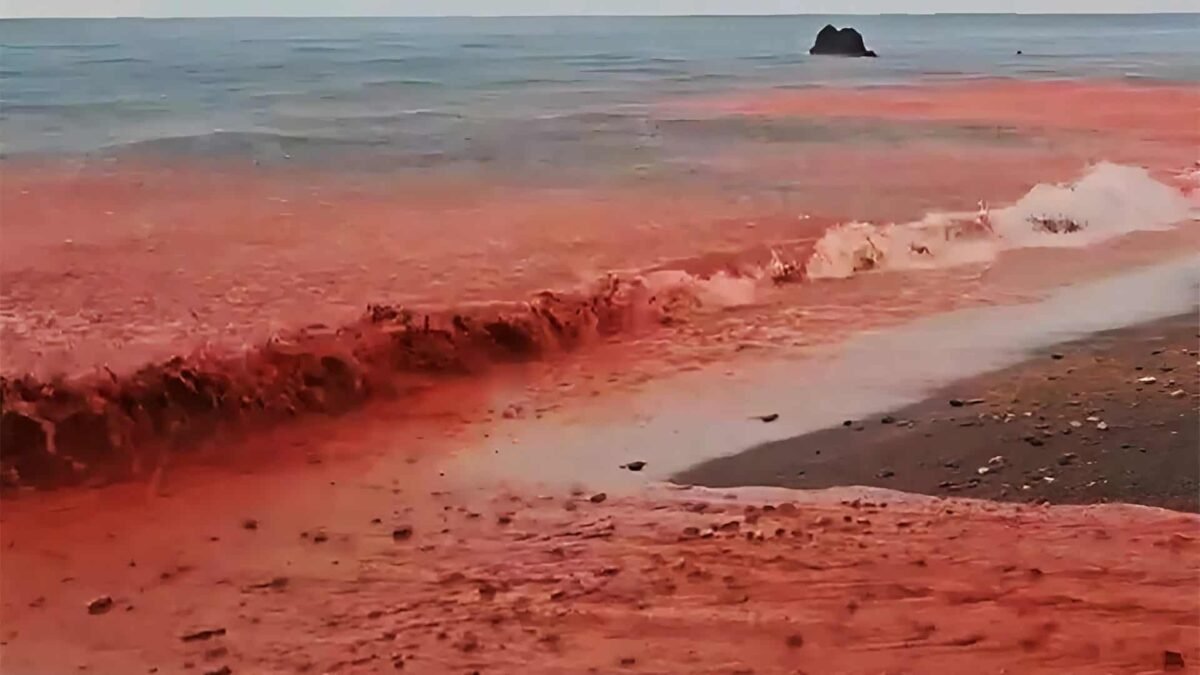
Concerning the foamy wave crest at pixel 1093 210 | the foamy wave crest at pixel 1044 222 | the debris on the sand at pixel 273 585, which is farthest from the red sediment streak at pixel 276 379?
the foamy wave crest at pixel 1093 210

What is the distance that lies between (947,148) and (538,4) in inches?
18.5

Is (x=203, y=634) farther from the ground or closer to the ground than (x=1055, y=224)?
closer to the ground

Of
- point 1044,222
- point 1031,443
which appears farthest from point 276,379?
point 1044,222

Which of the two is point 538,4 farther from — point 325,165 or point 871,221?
point 871,221

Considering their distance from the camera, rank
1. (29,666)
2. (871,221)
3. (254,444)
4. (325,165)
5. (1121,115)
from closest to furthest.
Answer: (29,666), (254,444), (325,165), (871,221), (1121,115)

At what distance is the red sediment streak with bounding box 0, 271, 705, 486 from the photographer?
89cm

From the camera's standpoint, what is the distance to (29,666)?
2.69 ft

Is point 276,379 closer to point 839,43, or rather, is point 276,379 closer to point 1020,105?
point 839,43

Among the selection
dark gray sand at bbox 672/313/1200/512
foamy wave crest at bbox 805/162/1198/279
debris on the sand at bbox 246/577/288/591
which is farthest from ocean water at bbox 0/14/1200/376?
debris on the sand at bbox 246/577/288/591

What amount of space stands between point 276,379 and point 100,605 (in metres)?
0.23

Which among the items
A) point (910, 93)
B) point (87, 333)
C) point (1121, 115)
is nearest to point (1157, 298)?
point (1121, 115)

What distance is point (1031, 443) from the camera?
1.08 meters

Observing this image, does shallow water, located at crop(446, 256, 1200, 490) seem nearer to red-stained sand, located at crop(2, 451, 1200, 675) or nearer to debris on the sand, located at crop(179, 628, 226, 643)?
red-stained sand, located at crop(2, 451, 1200, 675)

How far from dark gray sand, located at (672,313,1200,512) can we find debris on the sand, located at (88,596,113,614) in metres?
0.45
